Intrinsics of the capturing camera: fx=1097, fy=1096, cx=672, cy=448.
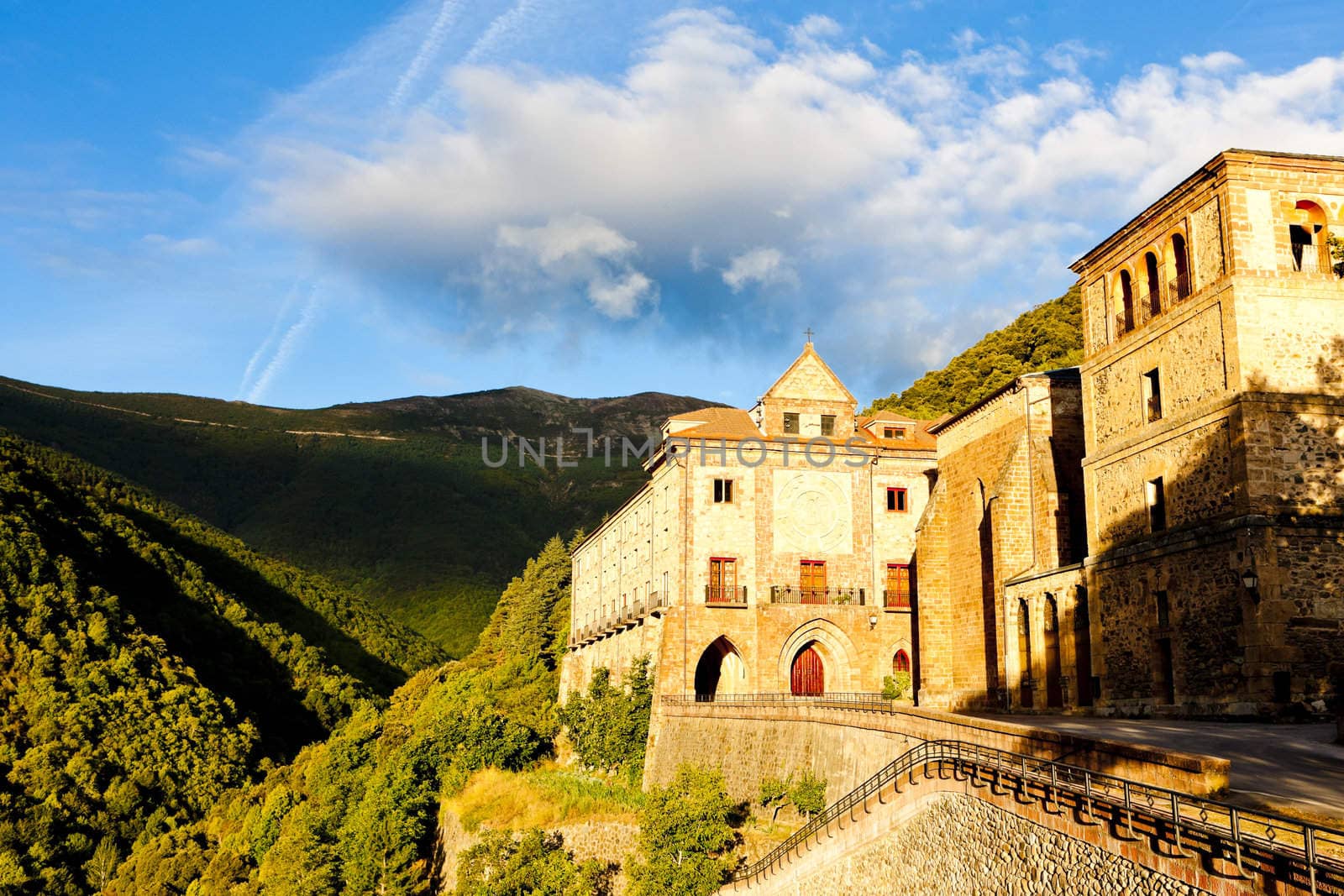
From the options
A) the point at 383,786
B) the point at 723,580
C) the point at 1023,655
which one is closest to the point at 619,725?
the point at 723,580

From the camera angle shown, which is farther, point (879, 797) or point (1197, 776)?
point (879, 797)

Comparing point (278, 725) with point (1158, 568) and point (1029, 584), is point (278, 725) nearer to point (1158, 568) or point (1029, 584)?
point (1029, 584)

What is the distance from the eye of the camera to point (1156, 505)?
27625 millimetres

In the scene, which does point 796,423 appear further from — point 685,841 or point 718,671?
point 685,841

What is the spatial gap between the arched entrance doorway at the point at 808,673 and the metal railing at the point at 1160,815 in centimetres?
2159

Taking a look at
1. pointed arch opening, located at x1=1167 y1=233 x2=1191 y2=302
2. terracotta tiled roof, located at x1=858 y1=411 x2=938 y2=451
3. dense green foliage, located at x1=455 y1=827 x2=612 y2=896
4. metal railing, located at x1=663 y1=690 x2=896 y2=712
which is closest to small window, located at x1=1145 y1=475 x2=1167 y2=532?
pointed arch opening, located at x1=1167 y1=233 x2=1191 y2=302

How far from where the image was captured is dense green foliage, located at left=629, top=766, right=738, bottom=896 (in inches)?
1020

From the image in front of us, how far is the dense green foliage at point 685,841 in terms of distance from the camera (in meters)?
25.9

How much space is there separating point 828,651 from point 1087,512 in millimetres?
14301

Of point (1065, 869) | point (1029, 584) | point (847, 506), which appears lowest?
point (1065, 869)

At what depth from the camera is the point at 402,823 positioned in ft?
145

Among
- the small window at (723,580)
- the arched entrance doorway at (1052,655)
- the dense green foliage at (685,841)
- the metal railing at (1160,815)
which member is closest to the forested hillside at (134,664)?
the small window at (723,580)

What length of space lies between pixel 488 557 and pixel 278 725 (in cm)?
4778

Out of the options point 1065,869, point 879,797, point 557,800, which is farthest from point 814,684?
point 1065,869
